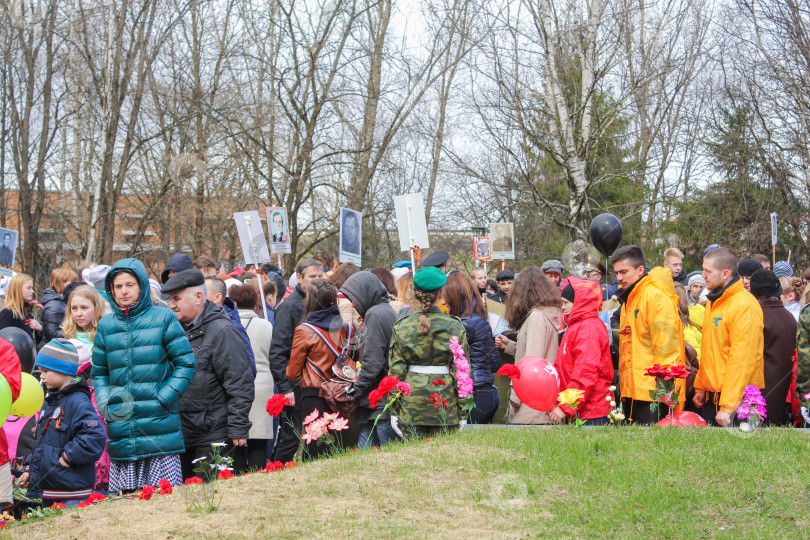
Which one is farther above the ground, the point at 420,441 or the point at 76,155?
the point at 76,155

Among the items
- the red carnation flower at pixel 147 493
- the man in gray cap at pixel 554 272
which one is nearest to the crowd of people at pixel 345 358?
the red carnation flower at pixel 147 493

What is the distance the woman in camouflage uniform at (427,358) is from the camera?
6.24 metres

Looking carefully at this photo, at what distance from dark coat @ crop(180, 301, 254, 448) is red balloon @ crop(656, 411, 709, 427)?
3537 mm

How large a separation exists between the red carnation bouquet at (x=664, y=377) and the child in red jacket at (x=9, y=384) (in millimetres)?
4865

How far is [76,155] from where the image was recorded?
26000 millimetres

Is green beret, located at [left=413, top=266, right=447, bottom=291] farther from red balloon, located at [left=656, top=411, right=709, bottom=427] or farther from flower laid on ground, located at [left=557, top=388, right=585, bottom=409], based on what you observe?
red balloon, located at [left=656, top=411, right=709, bottom=427]

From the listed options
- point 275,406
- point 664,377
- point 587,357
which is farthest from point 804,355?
point 275,406

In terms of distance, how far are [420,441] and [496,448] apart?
0.66 m

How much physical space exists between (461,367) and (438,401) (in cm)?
34

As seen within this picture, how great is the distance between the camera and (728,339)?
6777 mm

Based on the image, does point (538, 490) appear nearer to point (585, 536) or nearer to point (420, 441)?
point (585, 536)

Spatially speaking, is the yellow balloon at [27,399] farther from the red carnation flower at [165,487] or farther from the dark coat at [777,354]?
the dark coat at [777,354]

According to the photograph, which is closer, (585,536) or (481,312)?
(585,536)

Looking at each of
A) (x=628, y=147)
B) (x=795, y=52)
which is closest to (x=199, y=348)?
(x=795, y=52)
